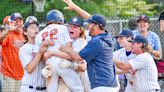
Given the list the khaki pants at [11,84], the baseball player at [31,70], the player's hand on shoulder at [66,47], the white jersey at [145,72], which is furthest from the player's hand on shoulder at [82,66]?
the khaki pants at [11,84]

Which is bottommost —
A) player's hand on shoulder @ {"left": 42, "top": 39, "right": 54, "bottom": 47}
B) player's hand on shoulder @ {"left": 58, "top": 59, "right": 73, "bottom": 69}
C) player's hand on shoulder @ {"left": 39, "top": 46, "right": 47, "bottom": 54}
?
player's hand on shoulder @ {"left": 58, "top": 59, "right": 73, "bottom": 69}

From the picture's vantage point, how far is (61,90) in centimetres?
790

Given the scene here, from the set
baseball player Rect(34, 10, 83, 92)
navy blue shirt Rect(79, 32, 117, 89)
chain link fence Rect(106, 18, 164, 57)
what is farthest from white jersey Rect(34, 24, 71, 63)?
chain link fence Rect(106, 18, 164, 57)

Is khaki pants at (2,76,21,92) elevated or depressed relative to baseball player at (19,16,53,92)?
depressed

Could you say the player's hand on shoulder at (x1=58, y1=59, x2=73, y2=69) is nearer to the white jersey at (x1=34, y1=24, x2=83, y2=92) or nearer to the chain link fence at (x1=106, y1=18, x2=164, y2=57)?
the white jersey at (x1=34, y1=24, x2=83, y2=92)

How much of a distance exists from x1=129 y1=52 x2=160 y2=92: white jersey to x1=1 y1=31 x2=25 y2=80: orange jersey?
2.46 meters

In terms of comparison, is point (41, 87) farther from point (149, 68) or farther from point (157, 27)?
point (157, 27)

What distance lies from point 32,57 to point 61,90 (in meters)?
0.67

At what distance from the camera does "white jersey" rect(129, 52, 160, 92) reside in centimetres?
843

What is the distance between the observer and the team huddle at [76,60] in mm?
7668

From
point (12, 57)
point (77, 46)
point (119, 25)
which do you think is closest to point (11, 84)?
point (12, 57)

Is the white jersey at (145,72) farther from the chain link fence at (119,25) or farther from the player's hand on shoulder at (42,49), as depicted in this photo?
the chain link fence at (119,25)

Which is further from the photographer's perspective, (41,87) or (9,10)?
(9,10)

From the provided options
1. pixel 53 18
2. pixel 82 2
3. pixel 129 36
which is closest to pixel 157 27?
pixel 129 36
